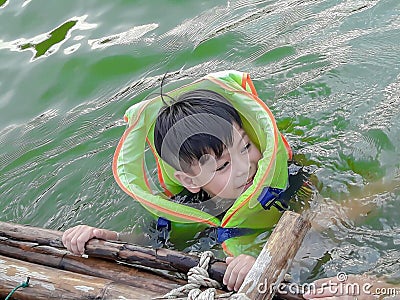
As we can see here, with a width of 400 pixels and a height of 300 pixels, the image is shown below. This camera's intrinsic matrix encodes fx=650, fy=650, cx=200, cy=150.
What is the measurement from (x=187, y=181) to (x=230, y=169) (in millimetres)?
259

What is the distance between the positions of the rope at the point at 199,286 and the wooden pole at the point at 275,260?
94mm

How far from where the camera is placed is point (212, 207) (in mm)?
3215

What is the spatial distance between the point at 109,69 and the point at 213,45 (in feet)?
2.81

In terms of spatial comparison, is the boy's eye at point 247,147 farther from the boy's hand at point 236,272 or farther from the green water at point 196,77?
the boy's hand at point 236,272

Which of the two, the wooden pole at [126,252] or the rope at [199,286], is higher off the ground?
the rope at [199,286]

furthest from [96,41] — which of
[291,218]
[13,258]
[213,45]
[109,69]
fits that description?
[291,218]

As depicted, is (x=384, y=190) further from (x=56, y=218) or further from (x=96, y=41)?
(x=96, y=41)

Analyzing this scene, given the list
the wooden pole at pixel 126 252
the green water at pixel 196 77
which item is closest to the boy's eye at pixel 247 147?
the green water at pixel 196 77

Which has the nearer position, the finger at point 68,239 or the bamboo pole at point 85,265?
the bamboo pole at point 85,265

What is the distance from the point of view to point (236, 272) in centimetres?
228

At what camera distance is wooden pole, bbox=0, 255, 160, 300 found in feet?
7.80

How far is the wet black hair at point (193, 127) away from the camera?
9.56 ft

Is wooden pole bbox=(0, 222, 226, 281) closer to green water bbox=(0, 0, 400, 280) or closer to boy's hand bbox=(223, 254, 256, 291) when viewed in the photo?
boy's hand bbox=(223, 254, 256, 291)

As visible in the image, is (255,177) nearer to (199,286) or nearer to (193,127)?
(193,127)
